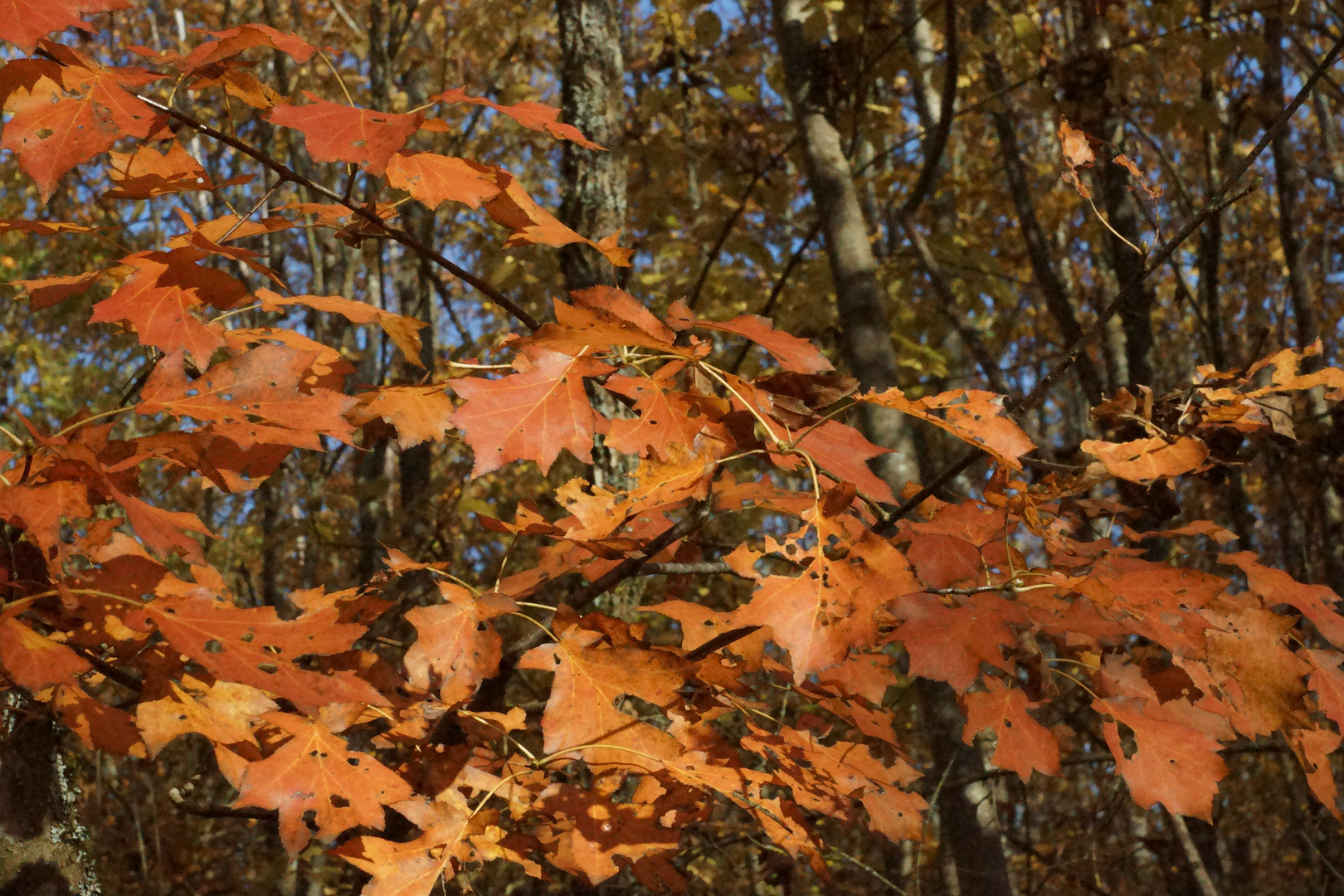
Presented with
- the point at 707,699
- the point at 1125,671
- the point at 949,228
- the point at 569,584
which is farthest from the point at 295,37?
the point at 949,228

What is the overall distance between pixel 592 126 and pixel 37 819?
79.4 inches

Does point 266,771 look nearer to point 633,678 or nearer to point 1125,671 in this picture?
point 633,678

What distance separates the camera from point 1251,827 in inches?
319

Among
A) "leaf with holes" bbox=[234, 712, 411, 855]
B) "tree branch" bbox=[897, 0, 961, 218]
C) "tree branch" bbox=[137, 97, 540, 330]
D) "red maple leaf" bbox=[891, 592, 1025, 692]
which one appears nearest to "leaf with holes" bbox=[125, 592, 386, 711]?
"leaf with holes" bbox=[234, 712, 411, 855]

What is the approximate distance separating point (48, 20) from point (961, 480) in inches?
256

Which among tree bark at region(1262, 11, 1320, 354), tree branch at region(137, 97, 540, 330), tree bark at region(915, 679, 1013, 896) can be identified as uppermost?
tree bark at region(1262, 11, 1320, 354)

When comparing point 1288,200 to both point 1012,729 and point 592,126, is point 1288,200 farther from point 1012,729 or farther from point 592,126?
point 1012,729

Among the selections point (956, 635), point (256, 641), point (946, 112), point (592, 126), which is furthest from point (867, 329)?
point (256, 641)

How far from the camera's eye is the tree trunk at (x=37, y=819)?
1405 mm

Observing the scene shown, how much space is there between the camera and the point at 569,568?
1.25 meters

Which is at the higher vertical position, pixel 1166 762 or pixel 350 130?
pixel 350 130

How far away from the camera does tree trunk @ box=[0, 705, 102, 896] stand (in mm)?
1405

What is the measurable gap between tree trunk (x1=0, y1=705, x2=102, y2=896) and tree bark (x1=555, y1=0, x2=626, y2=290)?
150cm

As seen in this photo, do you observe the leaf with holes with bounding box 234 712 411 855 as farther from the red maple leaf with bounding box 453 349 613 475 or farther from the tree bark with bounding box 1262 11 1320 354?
the tree bark with bounding box 1262 11 1320 354
